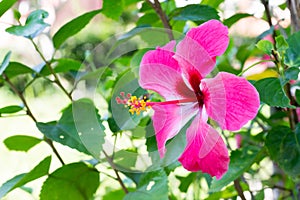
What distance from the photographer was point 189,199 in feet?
4.23

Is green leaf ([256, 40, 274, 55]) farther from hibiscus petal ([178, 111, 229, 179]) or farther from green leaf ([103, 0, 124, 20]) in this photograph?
green leaf ([103, 0, 124, 20])

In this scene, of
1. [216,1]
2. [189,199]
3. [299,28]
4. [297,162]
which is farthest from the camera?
[189,199]

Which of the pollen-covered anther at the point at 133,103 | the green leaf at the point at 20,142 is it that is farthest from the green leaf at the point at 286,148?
the green leaf at the point at 20,142

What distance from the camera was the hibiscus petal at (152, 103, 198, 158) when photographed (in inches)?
25.9

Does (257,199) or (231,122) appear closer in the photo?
(231,122)

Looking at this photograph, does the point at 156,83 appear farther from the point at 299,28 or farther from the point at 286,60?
the point at 299,28

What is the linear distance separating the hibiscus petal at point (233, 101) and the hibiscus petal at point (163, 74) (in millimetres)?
67

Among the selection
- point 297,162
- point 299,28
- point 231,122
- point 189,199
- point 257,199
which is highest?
point 231,122

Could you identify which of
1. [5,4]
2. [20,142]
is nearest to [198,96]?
[5,4]

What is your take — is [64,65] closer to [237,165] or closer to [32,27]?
[32,27]

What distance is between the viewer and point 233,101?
0.58 metres

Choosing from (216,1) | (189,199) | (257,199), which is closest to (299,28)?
(216,1)

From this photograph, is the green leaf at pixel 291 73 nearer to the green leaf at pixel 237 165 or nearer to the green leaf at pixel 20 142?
the green leaf at pixel 237 165

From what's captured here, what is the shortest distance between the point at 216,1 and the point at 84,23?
0.25 m
